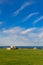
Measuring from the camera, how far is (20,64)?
114ft

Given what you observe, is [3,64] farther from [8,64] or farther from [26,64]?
[26,64]

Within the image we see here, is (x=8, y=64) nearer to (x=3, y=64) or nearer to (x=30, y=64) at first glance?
(x=3, y=64)

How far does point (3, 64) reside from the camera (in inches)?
1363

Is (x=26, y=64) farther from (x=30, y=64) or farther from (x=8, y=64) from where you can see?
(x=8, y=64)

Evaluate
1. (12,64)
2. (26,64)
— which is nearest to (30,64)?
(26,64)

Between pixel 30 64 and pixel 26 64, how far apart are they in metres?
0.82

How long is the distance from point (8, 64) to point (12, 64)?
2.67 feet

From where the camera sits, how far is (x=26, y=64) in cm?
→ 3519

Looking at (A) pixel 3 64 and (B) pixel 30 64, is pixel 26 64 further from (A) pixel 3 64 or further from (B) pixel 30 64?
(A) pixel 3 64

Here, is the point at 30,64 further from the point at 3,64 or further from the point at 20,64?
the point at 3,64

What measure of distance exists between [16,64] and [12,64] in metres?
0.85

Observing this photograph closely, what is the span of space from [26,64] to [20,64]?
4.35ft

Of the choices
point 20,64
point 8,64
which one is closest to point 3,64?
point 8,64

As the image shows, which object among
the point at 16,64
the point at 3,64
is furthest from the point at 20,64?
the point at 3,64
